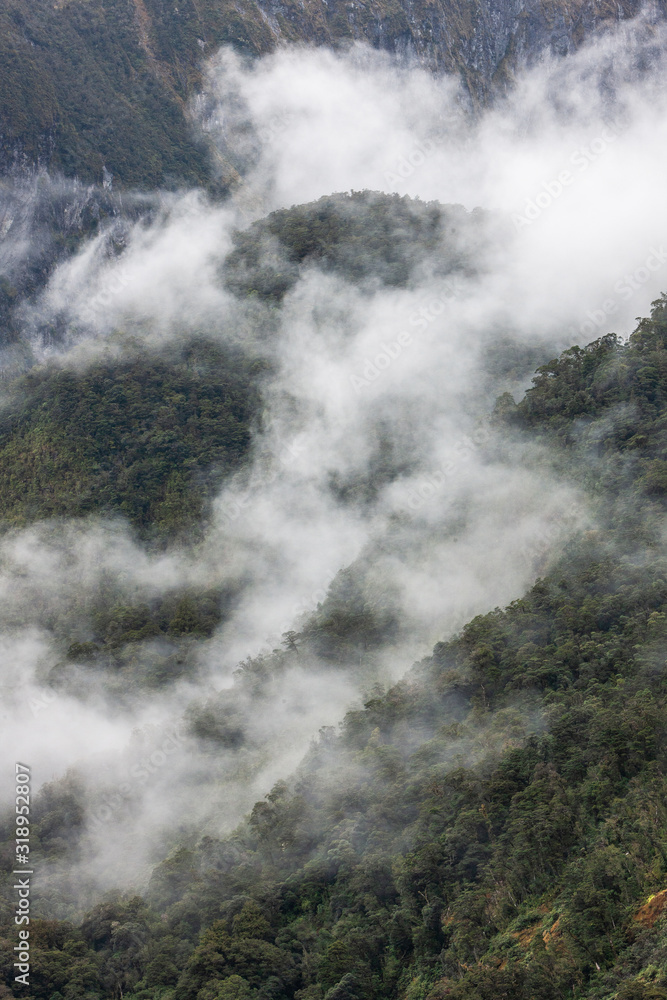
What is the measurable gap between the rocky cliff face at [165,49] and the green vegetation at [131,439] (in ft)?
108

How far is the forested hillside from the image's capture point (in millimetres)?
30469

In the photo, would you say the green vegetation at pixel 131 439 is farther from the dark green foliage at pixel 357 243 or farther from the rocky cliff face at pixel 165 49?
the rocky cliff face at pixel 165 49

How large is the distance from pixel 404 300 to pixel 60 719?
1661 inches

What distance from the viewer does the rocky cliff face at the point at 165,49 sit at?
340 feet

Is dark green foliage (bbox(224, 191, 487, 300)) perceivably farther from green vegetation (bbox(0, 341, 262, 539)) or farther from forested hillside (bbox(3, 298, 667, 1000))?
forested hillside (bbox(3, 298, 667, 1000))

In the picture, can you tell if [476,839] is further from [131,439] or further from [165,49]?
[165,49]

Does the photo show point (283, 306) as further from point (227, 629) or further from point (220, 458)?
point (227, 629)

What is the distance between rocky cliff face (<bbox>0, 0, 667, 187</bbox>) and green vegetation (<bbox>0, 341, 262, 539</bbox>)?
108 feet

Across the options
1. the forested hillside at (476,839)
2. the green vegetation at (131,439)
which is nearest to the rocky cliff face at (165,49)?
the green vegetation at (131,439)

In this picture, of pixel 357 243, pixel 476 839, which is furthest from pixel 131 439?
pixel 476 839

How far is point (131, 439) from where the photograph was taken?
256 feet

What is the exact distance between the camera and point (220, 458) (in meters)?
77.4

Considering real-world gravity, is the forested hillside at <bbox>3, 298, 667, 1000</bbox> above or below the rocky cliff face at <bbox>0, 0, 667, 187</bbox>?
below

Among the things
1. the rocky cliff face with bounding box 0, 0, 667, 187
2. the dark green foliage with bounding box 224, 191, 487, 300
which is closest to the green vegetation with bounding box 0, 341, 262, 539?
the dark green foliage with bounding box 224, 191, 487, 300
